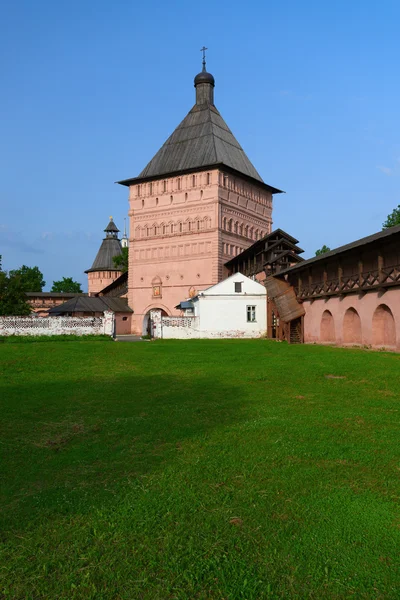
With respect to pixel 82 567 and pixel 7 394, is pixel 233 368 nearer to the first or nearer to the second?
pixel 7 394

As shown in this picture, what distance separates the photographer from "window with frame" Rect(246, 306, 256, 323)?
122 ft

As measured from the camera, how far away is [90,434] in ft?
22.8

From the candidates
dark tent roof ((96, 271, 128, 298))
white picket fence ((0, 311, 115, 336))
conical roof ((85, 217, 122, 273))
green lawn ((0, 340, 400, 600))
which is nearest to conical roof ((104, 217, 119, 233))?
conical roof ((85, 217, 122, 273))

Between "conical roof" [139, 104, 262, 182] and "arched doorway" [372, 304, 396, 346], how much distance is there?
31457mm

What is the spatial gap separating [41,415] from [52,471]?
3.05 metres

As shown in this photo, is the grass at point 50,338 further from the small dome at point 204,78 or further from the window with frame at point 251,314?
the small dome at point 204,78

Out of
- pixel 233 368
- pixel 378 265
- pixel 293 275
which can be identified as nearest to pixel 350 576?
pixel 233 368

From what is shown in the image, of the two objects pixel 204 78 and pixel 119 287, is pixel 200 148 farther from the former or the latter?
pixel 119 287

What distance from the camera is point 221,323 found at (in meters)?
36.6

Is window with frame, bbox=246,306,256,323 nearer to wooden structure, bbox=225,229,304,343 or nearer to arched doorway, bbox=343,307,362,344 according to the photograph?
wooden structure, bbox=225,229,304,343

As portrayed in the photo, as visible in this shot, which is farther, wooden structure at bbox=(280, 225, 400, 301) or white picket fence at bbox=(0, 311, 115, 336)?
white picket fence at bbox=(0, 311, 115, 336)

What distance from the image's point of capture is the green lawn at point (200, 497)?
3.30m

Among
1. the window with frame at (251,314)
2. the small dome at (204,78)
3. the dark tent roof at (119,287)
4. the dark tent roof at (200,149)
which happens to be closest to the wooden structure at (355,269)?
the window with frame at (251,314)

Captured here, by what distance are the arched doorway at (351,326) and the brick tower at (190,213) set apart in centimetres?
2529
